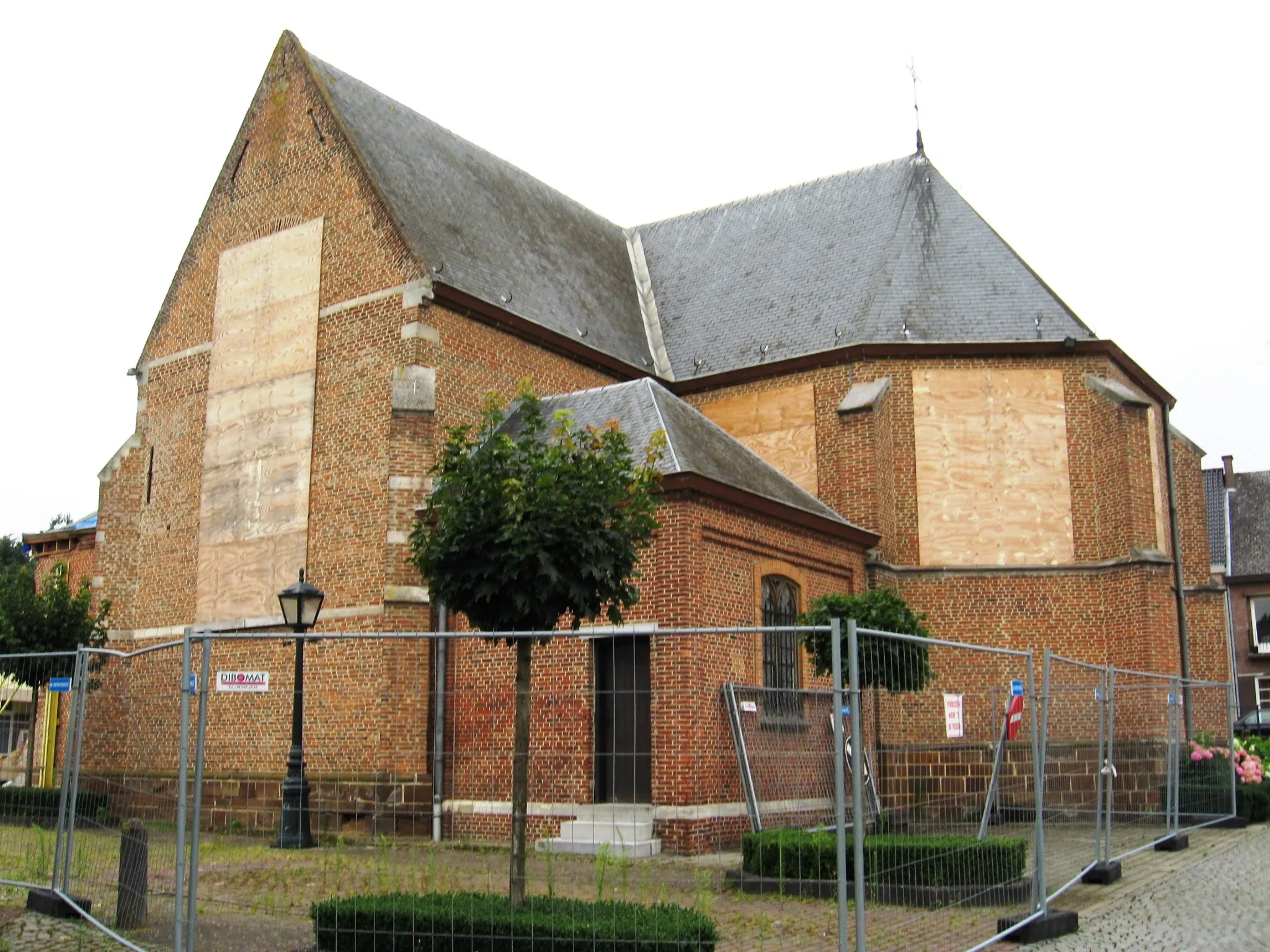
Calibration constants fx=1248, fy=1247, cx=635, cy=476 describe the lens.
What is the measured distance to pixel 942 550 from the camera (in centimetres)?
2202

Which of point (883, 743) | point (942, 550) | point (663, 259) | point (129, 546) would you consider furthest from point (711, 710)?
point (663, 259)

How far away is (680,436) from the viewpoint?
17.7 metres

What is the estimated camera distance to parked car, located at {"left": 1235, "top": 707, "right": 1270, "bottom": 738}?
102 feet

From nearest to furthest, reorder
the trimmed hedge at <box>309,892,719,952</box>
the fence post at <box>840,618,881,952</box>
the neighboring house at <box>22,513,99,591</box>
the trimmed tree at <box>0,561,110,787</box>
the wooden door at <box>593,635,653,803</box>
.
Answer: the fence post at <box>840,618,881,952</box> → the trimmed hedge at <box>309,892,719,952</box> → the wooden door at <box>593,635,653,803</box> → the trimmed tree at <box>0,561,110,787</box> → the neighboring house at <box>22,513,99,591</box>

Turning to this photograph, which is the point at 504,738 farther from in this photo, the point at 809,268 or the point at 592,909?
the point at 809,268

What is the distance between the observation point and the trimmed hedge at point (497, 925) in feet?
23.9

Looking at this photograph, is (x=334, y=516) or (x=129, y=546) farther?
(x=129, y=546)

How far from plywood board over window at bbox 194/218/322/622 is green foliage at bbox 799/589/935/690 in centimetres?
816

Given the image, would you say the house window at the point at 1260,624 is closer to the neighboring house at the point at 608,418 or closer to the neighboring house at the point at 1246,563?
the neighboring house at the point at 1246,563

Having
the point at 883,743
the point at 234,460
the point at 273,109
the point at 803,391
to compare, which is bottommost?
the point at 883,743

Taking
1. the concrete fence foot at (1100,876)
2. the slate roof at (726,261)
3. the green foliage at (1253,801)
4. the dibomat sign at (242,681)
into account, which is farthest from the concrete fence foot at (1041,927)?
the slate roof at (726,261)

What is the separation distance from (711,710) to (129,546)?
42.7 feet

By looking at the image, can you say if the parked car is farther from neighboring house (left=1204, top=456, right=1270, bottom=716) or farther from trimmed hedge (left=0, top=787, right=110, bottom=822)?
trimmed hedge (left=0, top=787, right=110, bottom=822)

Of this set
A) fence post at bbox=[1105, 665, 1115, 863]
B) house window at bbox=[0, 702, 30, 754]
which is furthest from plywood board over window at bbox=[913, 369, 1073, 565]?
house window at bbox=[0, 702, 30, 754]
